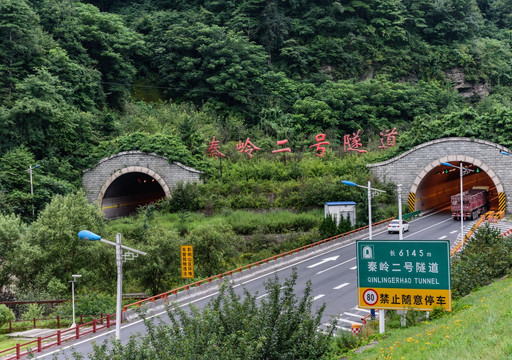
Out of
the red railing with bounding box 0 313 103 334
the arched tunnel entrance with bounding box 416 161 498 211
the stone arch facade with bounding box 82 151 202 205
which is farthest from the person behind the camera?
the arched tunnel entrance with bounding box 416 161 498 211

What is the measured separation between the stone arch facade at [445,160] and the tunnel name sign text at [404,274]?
102ft

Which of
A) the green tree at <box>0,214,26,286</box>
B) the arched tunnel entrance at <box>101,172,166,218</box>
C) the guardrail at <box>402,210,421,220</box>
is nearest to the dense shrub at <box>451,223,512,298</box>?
the guardrail at <box>402,210,421,220</box>

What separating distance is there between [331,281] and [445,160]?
21.2 metres

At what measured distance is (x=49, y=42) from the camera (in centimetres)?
5506

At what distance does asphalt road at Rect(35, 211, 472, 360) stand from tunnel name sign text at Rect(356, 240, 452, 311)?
161 centimetres

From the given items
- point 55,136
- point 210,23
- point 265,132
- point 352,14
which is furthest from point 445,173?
point 55,136

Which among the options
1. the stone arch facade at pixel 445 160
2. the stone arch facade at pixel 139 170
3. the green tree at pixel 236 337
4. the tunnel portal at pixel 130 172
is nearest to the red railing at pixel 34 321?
the green tree at pixel 236 337

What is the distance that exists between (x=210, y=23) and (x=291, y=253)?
39.4 m

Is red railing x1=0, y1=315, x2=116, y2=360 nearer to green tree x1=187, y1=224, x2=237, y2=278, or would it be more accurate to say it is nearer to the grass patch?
green tree x1=187, y1=224, x2=237, y2=278

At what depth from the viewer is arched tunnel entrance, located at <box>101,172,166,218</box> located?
52.9m

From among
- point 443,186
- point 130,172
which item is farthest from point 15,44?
point 443,186

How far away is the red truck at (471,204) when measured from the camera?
44156mm

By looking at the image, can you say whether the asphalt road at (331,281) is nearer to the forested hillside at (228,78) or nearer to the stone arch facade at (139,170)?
the forested hillside at (228,78)

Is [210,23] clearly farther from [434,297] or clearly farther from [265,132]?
[434,297]
